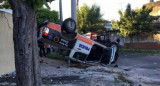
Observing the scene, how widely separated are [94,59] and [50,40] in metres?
3.41

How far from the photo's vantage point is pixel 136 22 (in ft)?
86.2

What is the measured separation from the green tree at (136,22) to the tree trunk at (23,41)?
2316 cm

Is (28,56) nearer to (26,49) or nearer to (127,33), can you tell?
(26,49)

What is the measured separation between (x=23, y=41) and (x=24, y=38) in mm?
52

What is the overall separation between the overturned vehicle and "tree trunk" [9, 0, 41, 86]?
299 inches

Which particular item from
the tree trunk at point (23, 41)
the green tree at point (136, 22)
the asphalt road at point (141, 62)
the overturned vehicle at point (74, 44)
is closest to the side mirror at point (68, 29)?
the overturned vehicle at point (74, 44)

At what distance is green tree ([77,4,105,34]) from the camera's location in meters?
32.8

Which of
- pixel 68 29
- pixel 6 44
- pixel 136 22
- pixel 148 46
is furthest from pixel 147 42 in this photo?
pixel 6 44

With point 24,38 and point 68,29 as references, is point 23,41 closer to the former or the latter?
point 24,38

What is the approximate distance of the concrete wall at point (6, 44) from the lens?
8.90 meters

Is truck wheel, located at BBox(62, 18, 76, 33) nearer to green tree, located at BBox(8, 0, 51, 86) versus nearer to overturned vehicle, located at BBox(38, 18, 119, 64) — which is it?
overturned vehicle, located at BBox(38, 18, 119, 64)

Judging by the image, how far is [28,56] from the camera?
395 cm

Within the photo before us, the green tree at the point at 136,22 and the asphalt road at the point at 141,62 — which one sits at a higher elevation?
the green tree at the point at 136,22

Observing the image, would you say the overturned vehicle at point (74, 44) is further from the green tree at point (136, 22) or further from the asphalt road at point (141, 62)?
the green tree at point (136, 22)
